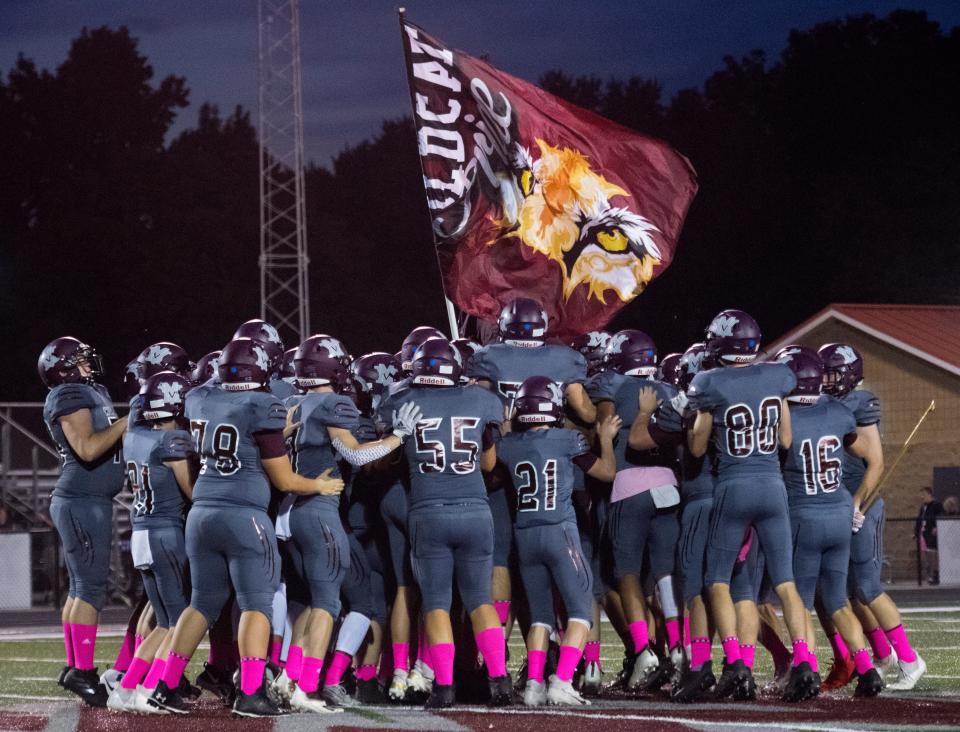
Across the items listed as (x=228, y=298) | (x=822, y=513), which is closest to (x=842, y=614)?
(x=822, y=513)

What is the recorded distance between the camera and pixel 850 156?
154 ft

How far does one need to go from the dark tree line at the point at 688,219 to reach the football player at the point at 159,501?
31.6 m

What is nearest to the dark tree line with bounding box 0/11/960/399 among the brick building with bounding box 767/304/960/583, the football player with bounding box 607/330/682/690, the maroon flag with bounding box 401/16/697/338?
the brick building with bounding box 767/304/960/583

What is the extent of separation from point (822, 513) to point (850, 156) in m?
38.4

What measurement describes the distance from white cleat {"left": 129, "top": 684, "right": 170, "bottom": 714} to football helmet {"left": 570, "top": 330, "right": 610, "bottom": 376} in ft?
12.2

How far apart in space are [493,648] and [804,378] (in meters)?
2.60

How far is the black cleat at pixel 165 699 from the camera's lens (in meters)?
9.27

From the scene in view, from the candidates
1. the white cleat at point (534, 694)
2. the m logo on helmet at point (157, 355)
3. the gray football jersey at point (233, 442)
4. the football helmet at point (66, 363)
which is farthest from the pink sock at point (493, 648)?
the football helmet at point (66, 363)

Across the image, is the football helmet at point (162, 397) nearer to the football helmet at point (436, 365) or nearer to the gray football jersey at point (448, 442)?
the gray football jersey at point (448, 442)

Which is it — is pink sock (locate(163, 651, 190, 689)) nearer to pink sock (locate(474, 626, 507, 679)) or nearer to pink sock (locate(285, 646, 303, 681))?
pink sock (locate(285, 646, 303, 681))

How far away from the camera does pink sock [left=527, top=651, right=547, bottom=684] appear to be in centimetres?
960

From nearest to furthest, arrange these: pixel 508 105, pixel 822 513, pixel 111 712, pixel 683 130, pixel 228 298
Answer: pixel 111 712 < pixel 822 513 < pixel 508 105 < pixel 228 298 < pixel 683 130

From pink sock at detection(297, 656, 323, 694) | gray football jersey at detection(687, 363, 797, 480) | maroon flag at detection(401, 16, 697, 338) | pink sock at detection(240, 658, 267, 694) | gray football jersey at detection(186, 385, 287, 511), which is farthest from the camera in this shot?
maroon flag at detection(401, 16, 697, 338)

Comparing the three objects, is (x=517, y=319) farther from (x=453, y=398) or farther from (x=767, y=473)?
(x=767, y=473)
